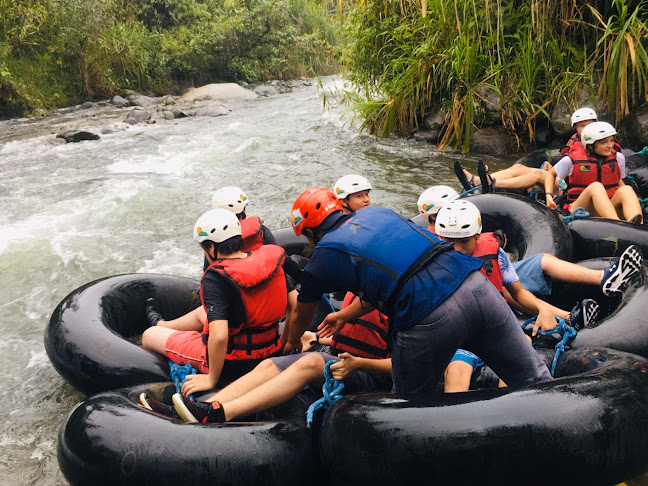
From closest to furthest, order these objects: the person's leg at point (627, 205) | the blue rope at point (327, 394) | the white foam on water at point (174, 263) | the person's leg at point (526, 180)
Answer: the blue rope at point (327, 394) → the person's leg at point (627, 205) → the white foam on water at point (174, 263) → the person's leg at point (526, 180)

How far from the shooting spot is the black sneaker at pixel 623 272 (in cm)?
378

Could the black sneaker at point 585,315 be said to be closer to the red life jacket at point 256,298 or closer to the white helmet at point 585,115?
the red life jacket at point 256,298

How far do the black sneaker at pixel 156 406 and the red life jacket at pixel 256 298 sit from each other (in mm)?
451

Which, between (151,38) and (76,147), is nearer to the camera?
(76,147)

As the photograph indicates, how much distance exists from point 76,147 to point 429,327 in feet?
40.9

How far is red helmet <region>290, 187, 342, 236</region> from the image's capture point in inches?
128

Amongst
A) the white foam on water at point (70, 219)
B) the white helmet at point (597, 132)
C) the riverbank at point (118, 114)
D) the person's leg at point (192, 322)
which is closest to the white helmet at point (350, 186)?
the person's leg at point (192, 322)

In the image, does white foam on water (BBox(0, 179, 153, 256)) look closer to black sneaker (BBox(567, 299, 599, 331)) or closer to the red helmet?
the red helmet

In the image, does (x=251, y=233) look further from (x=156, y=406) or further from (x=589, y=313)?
(x=589, y=313)

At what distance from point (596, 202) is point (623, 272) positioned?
6.64 ft

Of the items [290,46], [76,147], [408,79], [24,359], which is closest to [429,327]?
[24,359]

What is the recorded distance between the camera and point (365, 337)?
326 centimetres

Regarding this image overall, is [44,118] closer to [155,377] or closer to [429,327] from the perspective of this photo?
[155,377]

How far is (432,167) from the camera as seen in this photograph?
9.76m
